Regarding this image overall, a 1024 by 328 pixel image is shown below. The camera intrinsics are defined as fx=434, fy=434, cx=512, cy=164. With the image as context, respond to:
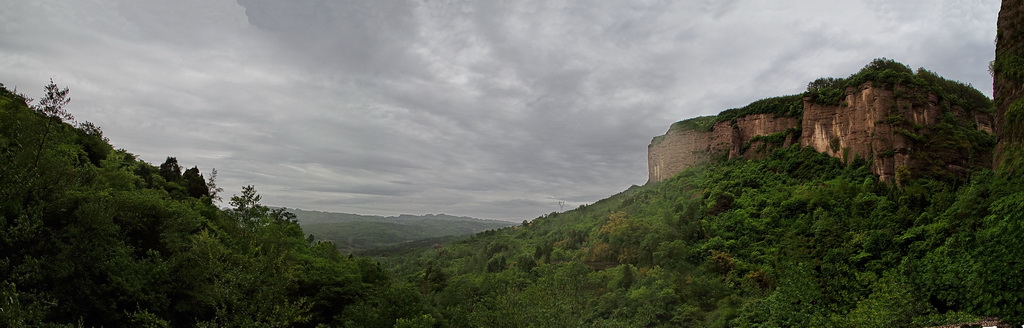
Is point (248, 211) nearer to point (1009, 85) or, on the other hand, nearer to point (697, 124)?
point (1009, 85)

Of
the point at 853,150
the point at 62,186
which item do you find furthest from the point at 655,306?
the point at 62,186

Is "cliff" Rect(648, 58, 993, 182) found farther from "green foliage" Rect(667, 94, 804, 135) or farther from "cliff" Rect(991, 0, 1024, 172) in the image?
"cliff" Rect(991, 0, 1024, 172)

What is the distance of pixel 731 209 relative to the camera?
54.8 metres

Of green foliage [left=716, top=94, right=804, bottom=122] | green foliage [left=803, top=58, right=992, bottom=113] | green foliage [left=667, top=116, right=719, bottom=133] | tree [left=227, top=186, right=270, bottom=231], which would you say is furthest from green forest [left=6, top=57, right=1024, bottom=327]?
green foliage [left=667, top=116, right=719, bottom=133]

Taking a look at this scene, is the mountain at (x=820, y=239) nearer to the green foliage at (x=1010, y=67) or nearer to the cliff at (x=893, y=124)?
the cliff at (x=893, y=124)

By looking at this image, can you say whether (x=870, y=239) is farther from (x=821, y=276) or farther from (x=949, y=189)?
(x=949, y=189)

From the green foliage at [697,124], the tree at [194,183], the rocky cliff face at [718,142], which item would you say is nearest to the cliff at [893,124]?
the rocky cliff face at [718,142]

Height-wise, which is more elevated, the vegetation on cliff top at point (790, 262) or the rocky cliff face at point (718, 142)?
the rocky cliff face at point (718, 142)

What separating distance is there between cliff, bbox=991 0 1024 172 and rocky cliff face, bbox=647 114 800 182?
3787cm

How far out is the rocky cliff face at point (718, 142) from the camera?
68.0 metres

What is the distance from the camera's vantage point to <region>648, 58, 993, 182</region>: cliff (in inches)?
1588

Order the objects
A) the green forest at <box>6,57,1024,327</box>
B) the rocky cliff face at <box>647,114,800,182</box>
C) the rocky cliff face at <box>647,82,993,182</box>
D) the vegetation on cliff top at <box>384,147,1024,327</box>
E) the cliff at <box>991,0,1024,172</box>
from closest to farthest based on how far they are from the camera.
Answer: the green forest at <box>6,57,1024,327</box> → the vegetation on cliff top at <box>384,147,1024,327</box> → the cliff at <box>991,0,1024,172</box> → the rocky cliff face at <box>647,82,993,182</box> → the rocky cliff face at <box>647,114,800,182</box>

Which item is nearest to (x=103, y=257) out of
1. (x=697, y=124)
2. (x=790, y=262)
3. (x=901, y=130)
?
(x=790, y=262)

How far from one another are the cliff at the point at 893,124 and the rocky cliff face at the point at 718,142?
0.32m
